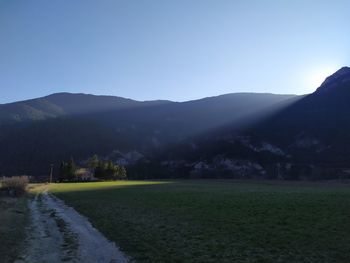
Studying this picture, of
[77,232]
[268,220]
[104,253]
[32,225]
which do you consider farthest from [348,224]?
[32,225]

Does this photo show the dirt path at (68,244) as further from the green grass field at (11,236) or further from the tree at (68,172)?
the tree at (68,172)

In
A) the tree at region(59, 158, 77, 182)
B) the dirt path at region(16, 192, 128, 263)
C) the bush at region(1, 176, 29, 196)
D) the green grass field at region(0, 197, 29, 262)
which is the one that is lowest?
the dirt path at region(16, 192, 128, 263)

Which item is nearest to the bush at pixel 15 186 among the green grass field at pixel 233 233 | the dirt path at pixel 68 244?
the green grass field at pixel 233 233

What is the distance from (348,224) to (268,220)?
5739 millimetres

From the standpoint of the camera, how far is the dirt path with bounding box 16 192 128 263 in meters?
19.1

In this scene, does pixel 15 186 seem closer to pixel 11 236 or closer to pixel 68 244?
pixel 11 236

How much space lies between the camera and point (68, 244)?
74.6 feet

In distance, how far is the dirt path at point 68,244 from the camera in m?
19.1

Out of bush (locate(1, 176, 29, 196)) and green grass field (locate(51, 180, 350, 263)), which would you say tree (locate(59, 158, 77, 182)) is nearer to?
bush (locate(1, 176, 29, 196))

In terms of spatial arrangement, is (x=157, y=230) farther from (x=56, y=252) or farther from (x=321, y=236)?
(x=321, y=236)

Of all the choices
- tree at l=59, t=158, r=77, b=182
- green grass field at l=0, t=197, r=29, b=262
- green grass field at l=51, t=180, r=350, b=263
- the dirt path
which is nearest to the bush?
green grass field at l=0, t=197, r=29, b=262

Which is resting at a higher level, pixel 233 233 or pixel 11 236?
pixel 11 236

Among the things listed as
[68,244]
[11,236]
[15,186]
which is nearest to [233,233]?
[68,244]

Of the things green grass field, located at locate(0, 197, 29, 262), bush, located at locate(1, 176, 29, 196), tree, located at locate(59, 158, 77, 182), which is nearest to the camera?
green grass field, located at locate(0, 197, 29, 262)
